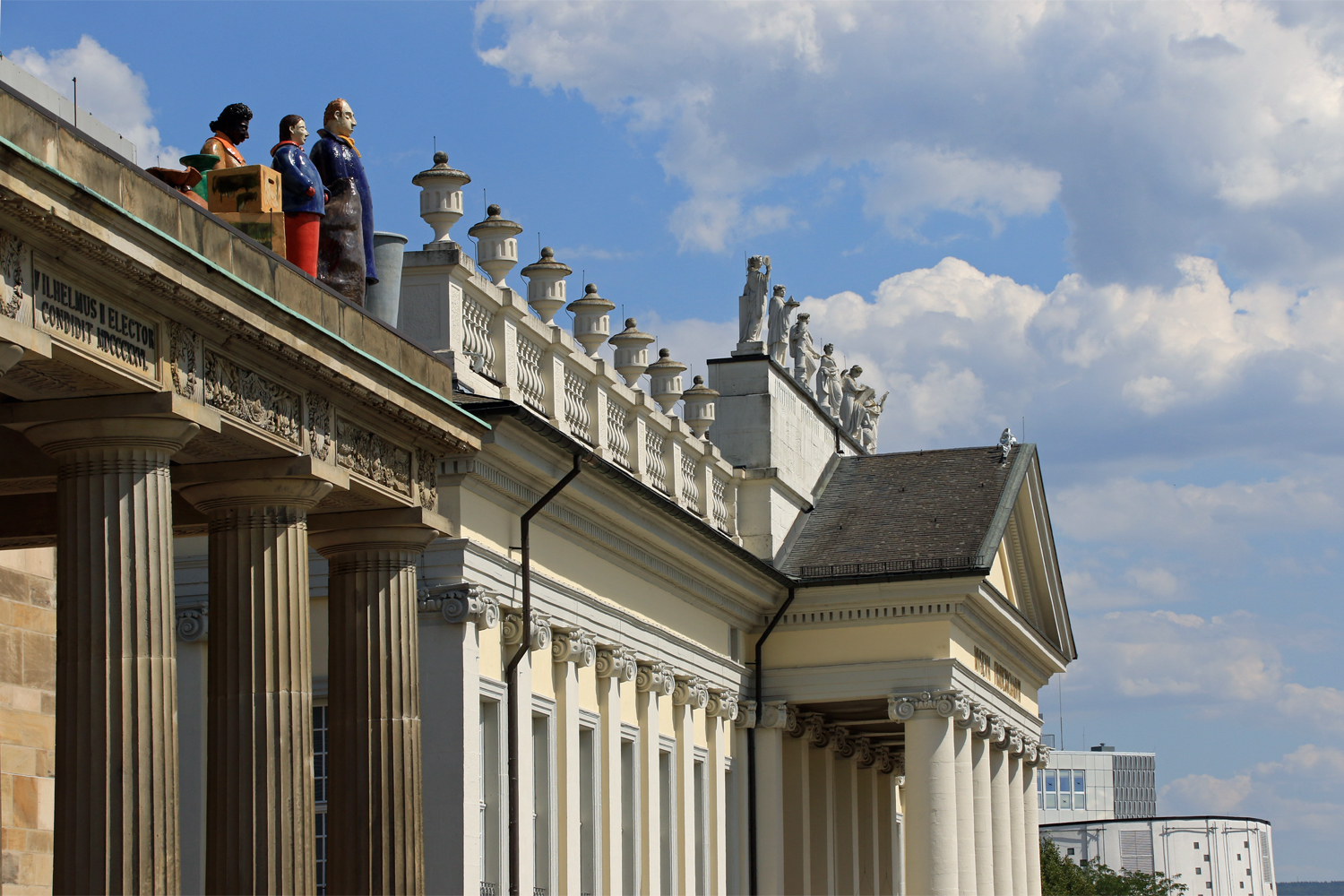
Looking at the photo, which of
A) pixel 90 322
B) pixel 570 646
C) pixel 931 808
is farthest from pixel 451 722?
pixel 931 808

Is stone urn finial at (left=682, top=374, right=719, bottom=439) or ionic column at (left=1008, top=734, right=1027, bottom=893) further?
ionic column at (left=1008, top=734, right=1027, bottom=893)

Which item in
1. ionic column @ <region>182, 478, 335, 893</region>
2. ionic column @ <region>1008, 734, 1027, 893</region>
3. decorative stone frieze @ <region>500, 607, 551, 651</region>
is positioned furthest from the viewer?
ionic column @ <region>1008, 734, 1027, 893</region>

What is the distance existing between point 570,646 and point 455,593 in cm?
423

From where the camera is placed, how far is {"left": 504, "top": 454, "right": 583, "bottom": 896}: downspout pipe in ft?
89.6

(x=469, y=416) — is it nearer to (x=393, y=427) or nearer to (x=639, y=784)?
(x=393, y=427)

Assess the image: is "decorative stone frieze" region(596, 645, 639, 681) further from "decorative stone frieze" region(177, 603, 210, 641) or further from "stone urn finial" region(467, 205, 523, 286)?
"decorative stone frieze" region(177, 603, 210, 641)

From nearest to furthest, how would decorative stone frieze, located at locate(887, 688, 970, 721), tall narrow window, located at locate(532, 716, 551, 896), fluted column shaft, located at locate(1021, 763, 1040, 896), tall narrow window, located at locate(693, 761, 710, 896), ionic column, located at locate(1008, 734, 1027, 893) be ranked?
tall narrow window, located at locate(532, 716, 551, 896), tall narrow window, located at locate(693, 761, 710, 896), decorative stone frieze, located at locate(887, 688, 970, 721), ionic column, located at locate(1008, 734, 1027, 893), fluted column shaft, located at locate(1021, 763, 1040, 896)

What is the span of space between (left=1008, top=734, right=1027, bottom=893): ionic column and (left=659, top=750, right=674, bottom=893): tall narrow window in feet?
50.0

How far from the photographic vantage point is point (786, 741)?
4322 centimetres

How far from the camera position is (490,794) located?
27.4 metres

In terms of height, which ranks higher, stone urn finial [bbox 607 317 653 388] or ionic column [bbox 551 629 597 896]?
stone urn finial [bbox 607 317 653 388]

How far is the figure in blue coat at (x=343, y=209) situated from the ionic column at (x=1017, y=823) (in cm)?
3070

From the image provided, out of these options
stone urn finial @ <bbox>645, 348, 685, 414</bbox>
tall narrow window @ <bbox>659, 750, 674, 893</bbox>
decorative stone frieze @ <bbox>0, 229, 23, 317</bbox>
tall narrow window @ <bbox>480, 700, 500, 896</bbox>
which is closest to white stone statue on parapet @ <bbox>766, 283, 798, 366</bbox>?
stone urn finial @ <bbox>645, 348, 685, 414</bbox>

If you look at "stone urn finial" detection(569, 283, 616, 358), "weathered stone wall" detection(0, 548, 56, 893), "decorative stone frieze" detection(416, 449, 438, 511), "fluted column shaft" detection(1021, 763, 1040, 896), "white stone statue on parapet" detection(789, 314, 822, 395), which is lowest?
"fluted column shaft" detection(1021, 763, 1040, 896)
